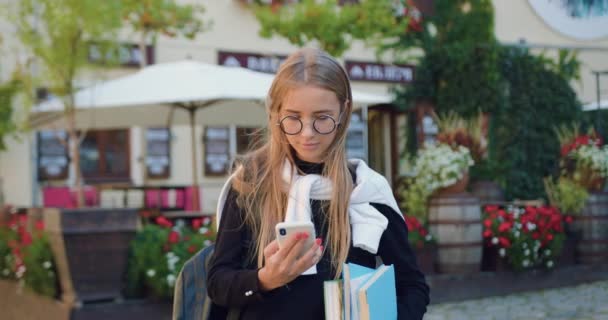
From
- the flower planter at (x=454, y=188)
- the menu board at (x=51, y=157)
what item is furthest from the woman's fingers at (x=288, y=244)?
the menu board at (x=51, y=157)

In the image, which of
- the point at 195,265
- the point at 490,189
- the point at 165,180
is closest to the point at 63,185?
the point at 165,180

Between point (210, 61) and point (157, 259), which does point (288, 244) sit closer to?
point (157, 259)

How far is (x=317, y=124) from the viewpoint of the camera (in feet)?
5.70

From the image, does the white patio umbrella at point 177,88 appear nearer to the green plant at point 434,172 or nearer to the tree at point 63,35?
the tree at point 63,35

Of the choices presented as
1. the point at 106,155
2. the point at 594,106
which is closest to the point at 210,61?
the point at 106,155

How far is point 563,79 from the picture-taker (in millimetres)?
10141

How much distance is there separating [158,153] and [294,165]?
1361 centimetres

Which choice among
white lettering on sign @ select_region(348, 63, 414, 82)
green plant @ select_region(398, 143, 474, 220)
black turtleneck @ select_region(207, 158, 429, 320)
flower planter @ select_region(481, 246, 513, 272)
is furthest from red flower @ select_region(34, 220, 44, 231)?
white lettering on sign @ select_region(348, 63, 414, 82)

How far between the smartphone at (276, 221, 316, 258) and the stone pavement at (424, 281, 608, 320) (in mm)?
4591

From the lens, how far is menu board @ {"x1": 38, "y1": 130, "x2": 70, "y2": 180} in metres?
14.1

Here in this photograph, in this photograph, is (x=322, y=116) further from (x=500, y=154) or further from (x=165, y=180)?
(x=165, y=180)

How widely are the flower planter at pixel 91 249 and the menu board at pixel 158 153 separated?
9.54 m

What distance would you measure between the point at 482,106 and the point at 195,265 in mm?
8036

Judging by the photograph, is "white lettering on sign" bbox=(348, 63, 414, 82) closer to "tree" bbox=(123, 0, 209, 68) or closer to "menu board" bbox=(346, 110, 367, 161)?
"menu board" bbox=(346, 110, 367, 161)
